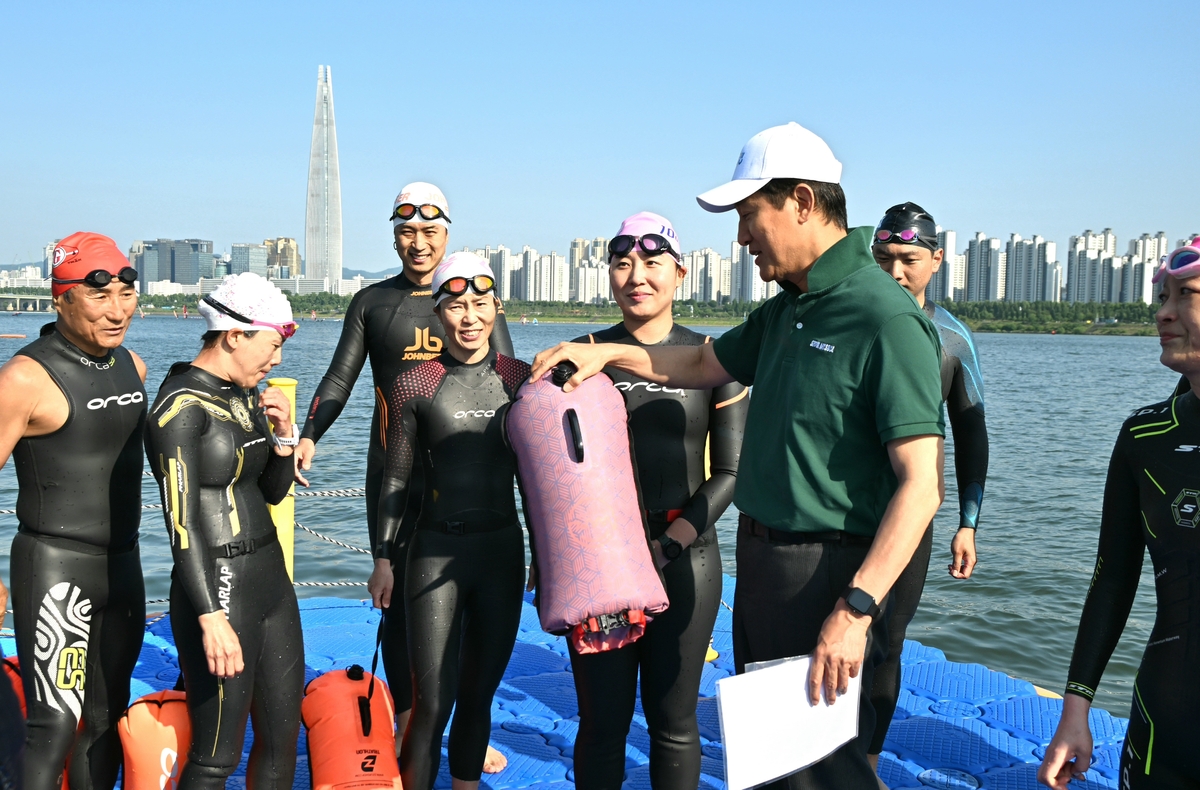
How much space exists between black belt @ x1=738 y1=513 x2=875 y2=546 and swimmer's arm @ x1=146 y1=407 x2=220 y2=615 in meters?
1.76

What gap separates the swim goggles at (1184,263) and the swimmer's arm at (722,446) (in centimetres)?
153

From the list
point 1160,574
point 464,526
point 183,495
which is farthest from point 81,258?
point 1160,574

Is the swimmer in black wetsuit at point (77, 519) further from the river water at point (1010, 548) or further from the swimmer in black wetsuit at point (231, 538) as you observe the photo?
the river water at point (1010, 548)

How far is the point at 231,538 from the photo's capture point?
3.22 metres

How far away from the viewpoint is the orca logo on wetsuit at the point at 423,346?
4543 millimetres

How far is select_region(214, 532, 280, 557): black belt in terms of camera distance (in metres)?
3.19

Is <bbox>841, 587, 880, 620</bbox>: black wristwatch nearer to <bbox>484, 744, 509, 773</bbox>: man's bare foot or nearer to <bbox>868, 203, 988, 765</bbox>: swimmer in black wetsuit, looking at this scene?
<bbox>868, 203, 988, 765</bbox>: swimmer in black wetsuit

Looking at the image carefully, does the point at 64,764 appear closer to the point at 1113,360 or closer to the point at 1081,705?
the point at 1081,705

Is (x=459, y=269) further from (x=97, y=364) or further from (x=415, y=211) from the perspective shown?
(x=97, y=364)

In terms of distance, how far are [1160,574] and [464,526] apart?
7.39 ft

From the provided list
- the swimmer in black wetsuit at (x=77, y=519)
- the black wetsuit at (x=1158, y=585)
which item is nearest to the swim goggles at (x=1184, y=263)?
the black wetsuit at (x=1158, y=585)

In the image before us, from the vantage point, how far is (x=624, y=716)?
3.35 metres

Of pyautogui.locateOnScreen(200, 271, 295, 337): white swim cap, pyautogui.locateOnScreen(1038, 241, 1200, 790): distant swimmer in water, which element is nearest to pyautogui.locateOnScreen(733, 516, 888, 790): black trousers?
pyautogui.locateOnScreen(1038, 241, 1200, 790): distant swimmer in water

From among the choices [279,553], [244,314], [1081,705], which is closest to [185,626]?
[279,553]
